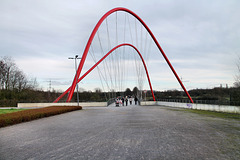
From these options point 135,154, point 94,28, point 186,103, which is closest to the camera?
point 135,154

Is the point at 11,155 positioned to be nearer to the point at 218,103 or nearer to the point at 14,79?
the point at 218,103

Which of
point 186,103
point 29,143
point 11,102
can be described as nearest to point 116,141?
point 29,143

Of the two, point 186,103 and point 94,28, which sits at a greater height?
point 94,28

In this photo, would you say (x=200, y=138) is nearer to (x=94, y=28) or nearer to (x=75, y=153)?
(x=75, y=153)

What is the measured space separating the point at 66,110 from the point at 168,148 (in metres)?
14.1

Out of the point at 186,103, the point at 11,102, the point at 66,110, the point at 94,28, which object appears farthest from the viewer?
the point at 11,102

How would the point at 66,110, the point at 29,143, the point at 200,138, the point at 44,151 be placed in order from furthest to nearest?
the point at 66,110
the point at 200,138
the point at 29,143
the point at 44,151

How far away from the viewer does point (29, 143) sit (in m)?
5.62

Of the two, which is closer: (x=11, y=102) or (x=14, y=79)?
(x=11, y=102)

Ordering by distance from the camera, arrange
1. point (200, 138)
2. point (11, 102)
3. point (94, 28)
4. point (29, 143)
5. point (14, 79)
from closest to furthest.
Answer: point (29, 143) → point (200, 138) → point (94, 28) → point (11, 102) → point (14, 79)

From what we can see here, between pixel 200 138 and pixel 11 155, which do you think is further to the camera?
pixel 200 138

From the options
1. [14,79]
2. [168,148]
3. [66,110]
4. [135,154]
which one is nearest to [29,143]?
[135,154]

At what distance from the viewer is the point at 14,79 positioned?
131ft

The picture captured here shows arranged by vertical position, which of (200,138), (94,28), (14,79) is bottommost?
(200,138)
